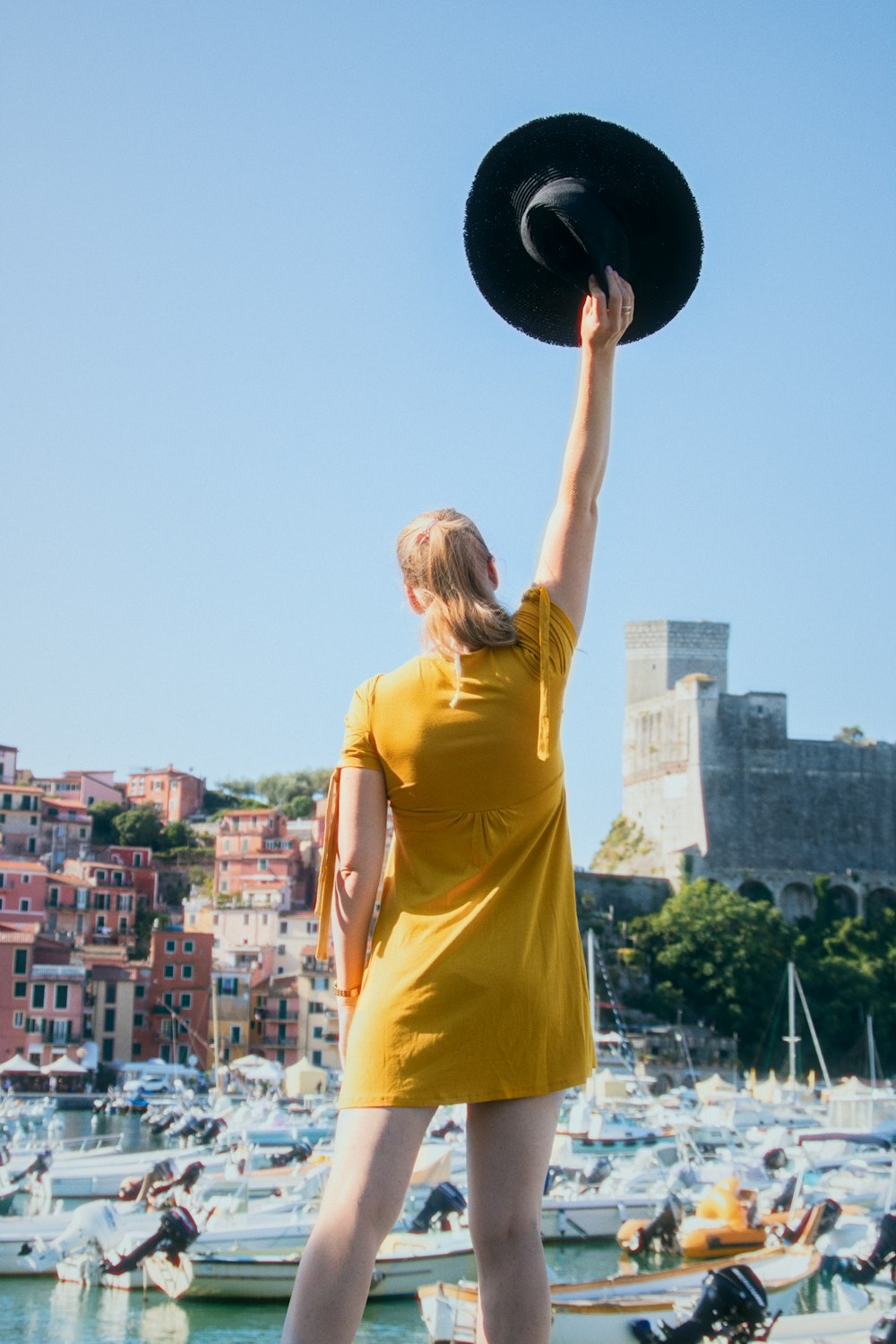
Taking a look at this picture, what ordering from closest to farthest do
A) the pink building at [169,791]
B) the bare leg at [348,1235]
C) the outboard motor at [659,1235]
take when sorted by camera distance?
the bare leg at [348,1235] → the outboard motor at [659,1235] → the pink building at [169,791]

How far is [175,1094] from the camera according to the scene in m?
32.0

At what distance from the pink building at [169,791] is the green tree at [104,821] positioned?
4.61 meters

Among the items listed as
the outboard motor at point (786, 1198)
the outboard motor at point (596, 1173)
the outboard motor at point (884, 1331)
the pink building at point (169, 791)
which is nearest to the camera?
the outboard motor at point (884, 1331)

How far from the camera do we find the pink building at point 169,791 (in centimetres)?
5634

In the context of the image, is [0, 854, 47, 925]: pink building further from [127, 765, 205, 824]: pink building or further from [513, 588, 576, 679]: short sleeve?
[513, 588, 576, 679]: short sleeve

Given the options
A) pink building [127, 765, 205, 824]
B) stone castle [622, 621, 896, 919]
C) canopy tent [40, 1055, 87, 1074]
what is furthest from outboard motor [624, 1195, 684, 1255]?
pink building [127, 765, 205, 824]

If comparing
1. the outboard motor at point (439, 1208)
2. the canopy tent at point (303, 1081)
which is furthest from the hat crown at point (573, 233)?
the canopy tent at point (303, 1081)

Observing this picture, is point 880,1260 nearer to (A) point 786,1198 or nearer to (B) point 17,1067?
(A) point 786,1198

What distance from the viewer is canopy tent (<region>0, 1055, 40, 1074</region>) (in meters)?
33.4

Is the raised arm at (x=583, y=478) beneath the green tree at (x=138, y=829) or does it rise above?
beneath

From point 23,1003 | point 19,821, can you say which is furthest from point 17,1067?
point 19,821

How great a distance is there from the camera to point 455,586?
173 cm

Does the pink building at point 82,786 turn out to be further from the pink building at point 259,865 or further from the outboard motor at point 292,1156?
the outboard motor at point 292,1156

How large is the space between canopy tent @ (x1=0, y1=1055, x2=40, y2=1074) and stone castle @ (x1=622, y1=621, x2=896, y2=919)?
17524 millimetres
